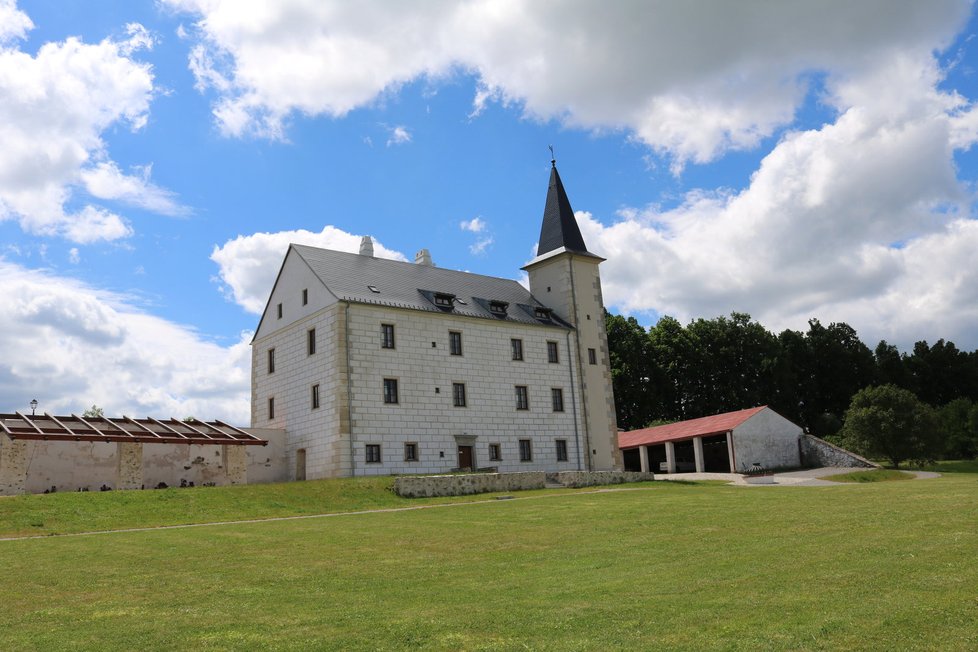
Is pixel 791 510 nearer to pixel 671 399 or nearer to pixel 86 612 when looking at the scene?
pixel 86 612

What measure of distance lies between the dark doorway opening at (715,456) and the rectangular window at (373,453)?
78.4ft

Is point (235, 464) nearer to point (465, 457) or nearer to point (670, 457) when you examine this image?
point (465, 457)

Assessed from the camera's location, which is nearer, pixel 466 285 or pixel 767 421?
pixel 466 285

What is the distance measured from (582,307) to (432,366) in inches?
426

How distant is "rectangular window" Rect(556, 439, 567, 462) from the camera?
40000mm

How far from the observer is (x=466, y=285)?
41812 mm

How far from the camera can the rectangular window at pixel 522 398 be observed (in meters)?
39.2

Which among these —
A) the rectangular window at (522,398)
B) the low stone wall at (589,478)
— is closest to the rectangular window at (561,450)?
the rectangular window at (522,398)

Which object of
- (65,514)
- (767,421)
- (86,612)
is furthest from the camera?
(767,421)

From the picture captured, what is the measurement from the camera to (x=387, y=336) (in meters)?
35.3

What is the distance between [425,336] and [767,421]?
2183cm

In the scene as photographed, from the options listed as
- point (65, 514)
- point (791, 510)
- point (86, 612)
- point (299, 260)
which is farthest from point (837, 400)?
point (86, 612)

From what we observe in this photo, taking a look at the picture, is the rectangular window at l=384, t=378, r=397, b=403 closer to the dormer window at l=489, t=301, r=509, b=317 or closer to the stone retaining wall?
the stone retaining wall

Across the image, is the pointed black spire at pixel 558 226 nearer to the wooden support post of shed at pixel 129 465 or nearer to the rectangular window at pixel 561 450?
the rectangular window at pixel 561 450
